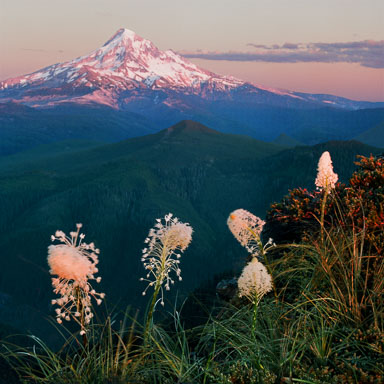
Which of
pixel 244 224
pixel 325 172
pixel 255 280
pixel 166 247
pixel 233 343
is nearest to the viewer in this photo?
pixel 255 280

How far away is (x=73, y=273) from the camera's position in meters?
4.63

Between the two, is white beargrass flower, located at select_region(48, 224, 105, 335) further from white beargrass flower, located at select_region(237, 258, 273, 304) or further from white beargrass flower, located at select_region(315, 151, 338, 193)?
white beargrass flower, located at select_region(315, 151, 338, 193)

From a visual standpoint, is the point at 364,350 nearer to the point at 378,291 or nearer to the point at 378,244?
the point at 378,291

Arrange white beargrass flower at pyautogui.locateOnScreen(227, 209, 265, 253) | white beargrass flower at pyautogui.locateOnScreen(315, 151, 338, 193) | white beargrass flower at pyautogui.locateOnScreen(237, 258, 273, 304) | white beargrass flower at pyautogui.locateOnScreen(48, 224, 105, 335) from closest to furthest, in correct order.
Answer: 1. white beargrass flower at pyautogui.locateOnScreen(48, 224, 105, 335)
2. white beargrass flower at pyautogui.locateOnScreen(237, 258, 273, 304)
3. white beargrass flower at pyautogui.locateOnScreen(227, 209, 265, 253)
4. white beargrass flower at pyautogui.locateOnScreen(315, 151, 338, 193)

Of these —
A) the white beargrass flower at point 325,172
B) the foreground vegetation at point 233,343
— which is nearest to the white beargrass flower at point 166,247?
the foreground vegetation at point 233,343

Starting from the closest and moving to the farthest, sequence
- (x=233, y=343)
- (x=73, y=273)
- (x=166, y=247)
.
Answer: (x=73, y=273), (x=166, y=247), (x=233, y=343)

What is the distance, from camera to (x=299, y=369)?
507 cm

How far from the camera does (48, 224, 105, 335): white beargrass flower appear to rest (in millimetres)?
4594

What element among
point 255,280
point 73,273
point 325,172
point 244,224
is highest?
point 325,172

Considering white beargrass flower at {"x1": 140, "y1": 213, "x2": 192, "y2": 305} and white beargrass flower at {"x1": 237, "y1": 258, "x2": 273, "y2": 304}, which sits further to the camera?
white beargrass flower at {"x1": 140, "y1": 213, "x2": 192, "y2": 305}

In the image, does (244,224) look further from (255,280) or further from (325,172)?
(325,172)

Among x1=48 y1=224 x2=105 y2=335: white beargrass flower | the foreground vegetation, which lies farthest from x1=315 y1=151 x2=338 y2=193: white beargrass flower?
x1=48 y1=224 x2=105 y2=335: white beargrass flower

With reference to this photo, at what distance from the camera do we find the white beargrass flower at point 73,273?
4.59 metres

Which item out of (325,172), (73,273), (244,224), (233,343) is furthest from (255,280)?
(325,172)
